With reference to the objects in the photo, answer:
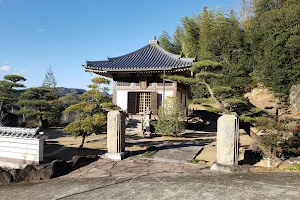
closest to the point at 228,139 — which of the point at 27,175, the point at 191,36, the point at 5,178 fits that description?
the point at 27,175

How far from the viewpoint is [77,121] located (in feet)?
31.1

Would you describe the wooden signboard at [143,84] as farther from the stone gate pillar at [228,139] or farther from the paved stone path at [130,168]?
→ the stone gate pillar at [228,139]

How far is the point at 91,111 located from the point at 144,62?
811cm

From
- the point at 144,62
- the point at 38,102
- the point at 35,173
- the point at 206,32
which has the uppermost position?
the point at 206,32

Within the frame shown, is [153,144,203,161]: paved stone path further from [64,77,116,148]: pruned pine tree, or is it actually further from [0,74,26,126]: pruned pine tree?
[0,74,26,126]: pruned pine tree

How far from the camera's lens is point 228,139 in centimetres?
651

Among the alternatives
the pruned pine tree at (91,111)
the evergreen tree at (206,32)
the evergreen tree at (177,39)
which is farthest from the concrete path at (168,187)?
the evergreen tree at (177,39)

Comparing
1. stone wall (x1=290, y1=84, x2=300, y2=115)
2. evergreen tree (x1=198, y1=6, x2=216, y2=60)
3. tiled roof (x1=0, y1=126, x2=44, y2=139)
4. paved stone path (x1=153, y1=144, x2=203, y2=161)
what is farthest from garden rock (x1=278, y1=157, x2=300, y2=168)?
evergreen tree (x1=198, y1=6, x2=216, y2=60)

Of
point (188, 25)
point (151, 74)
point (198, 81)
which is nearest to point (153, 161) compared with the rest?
point (198, 81)

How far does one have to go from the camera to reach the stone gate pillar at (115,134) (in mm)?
7926

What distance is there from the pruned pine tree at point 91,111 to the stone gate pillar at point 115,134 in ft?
5.47

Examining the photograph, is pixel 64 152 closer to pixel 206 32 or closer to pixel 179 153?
pixel 179 153

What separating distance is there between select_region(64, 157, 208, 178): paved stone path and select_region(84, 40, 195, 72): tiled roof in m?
8.79

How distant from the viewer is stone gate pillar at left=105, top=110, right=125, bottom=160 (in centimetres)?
793
